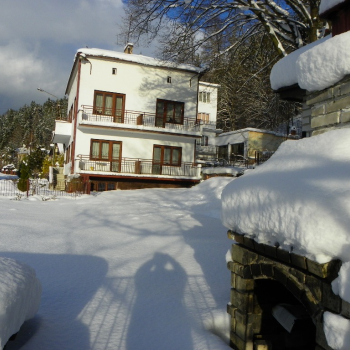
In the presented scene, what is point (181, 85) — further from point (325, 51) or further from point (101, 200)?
point (325, 51)

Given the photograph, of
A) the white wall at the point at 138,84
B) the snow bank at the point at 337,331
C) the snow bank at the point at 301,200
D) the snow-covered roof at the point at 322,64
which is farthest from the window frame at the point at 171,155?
the snow bank at the point at 337,331

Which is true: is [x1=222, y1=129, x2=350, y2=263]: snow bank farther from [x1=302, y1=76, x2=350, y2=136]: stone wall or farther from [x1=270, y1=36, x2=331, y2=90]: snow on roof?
[x1=270, y1=36, x2=331, y2=90]: snow on roof

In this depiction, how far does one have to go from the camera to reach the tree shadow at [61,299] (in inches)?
186

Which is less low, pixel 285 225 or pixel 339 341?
pixel 285 225

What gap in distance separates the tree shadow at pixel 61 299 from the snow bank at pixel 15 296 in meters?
0.57

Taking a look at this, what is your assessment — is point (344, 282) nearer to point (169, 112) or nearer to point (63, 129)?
point (169, 112)

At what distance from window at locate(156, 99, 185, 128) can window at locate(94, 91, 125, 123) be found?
2593 millimetres

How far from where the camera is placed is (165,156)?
77.1 ft

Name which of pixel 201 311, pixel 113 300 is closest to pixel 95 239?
pixel 113 300

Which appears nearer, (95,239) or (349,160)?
Answer: (349,160)

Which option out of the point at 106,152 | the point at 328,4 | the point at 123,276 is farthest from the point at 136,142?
the point at 328,4

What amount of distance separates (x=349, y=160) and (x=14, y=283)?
3848 mm

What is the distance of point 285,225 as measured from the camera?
11.6 feet

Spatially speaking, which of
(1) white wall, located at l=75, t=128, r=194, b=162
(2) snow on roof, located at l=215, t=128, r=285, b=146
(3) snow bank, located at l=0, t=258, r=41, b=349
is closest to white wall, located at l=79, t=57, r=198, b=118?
(1) white wall, located at l=75, t=128, r=194, b=162
